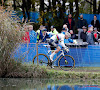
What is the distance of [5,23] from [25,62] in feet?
6.06

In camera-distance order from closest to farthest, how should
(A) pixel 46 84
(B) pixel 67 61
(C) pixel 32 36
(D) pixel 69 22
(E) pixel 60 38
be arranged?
(A) pixel 46 84
(E) pixel 60 38
(C) pixel 32 36
(B) pixel 67 61
(D) pixel 69 22

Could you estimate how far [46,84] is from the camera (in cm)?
1329

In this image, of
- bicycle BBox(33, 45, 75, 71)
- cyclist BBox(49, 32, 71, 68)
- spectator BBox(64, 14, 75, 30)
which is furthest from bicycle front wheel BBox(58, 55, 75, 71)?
spectator BBox(64, 14, 75, 30)

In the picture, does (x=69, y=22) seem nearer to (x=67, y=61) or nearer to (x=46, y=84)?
(x=67, y=61)

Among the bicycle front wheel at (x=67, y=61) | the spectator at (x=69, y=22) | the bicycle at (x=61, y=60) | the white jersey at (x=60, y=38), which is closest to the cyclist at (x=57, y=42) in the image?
the white jersey at (x=60, y=38)

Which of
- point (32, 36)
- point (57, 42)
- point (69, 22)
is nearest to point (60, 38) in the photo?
point (57, 42)

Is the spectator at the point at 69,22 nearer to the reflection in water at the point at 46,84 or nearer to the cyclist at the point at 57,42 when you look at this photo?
the cyclist at the point at 57,42

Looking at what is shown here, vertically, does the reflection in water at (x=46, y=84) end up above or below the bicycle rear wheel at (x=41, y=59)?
below

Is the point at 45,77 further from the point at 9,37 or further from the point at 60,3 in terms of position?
the point at 60,3

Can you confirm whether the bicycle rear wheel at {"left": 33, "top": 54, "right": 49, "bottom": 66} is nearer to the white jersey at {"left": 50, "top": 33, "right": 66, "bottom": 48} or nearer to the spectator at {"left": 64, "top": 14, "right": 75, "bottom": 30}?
the white jersey at {"left": 50, "top": 33, "right": 66, "bottom": 48}

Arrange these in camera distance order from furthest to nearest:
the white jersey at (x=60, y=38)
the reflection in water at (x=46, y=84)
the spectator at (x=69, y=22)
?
the spectator at (x=69, y=22)
the white jersey at (x=60, y=38)
the reflection in water at (x=46, y=84)

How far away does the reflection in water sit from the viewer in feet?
40.2

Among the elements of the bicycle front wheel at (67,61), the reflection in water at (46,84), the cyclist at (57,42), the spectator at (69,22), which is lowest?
the reflection in water at (46,84)

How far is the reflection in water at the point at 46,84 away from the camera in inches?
482
